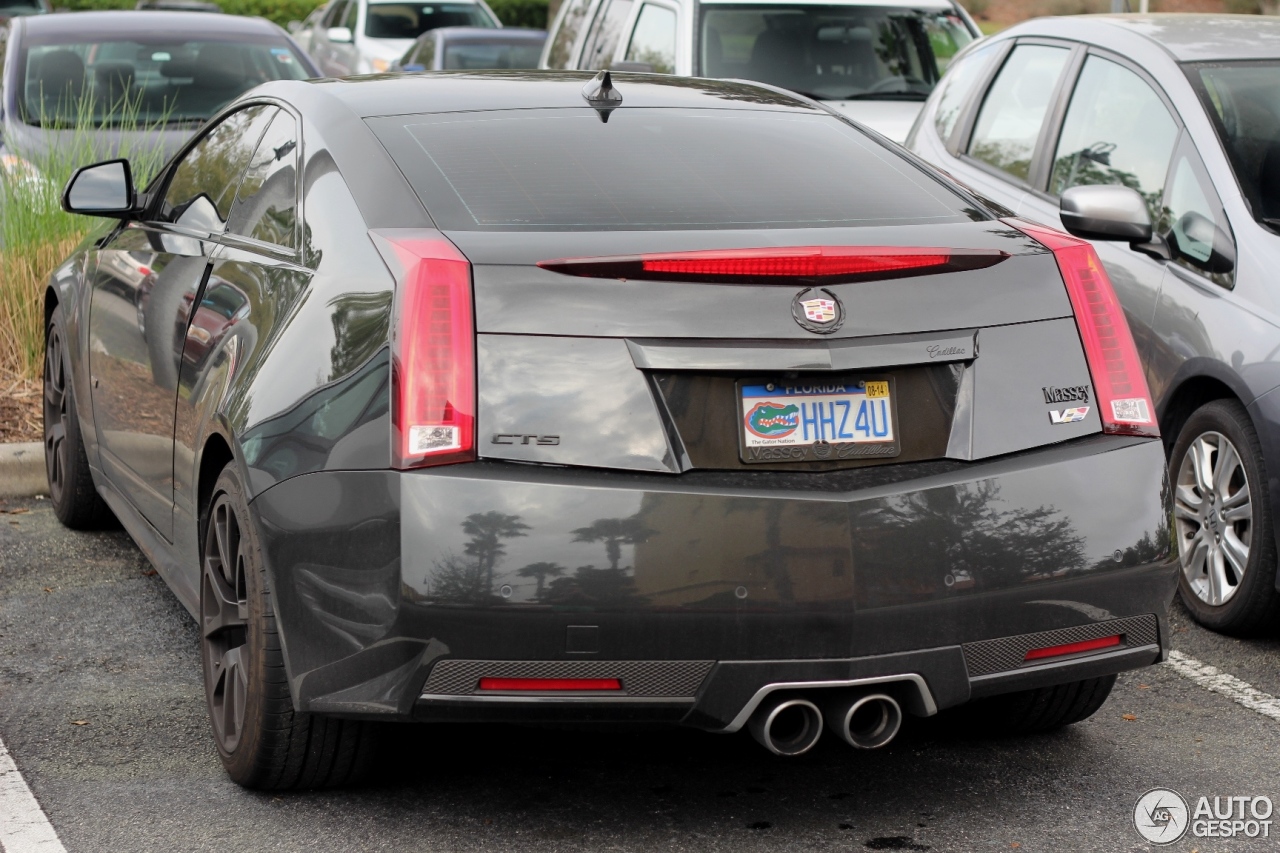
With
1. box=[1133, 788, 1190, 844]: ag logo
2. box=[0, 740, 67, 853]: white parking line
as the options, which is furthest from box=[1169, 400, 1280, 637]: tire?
box=[0, 740, 67, 853]: white parking line

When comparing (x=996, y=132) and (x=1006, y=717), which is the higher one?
(x=996, y=132)

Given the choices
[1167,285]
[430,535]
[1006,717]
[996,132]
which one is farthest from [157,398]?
[996,132]

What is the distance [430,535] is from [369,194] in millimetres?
924

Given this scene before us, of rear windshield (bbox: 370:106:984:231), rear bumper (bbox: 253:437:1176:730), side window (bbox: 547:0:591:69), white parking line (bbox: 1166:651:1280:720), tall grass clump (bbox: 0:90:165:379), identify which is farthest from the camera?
side window (bbox: 547:0:591:69)

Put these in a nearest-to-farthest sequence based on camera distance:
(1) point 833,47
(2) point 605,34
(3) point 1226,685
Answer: (3) point 1226,685
(1) point 833,47
(2) point 605,34

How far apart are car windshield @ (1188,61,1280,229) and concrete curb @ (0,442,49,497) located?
4.58 meters

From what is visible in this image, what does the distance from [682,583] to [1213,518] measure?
2.59m

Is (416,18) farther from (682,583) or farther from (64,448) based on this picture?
(682,583)

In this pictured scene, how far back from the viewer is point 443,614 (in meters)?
3.24

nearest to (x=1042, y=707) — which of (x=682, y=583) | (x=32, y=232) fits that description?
(x=682, y=583)

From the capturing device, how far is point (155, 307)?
15.7ft

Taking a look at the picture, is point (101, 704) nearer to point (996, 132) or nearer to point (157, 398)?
point (157, 398)

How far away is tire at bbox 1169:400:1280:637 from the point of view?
4953 mm

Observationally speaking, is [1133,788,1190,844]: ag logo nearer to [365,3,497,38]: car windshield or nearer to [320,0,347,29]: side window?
[365,3,497,38]: car windshield
